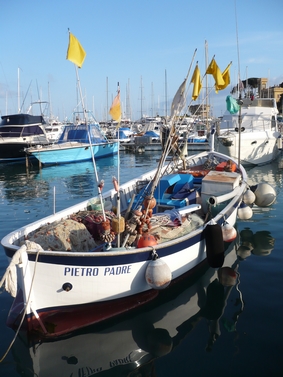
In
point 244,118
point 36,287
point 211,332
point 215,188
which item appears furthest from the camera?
point 244,118

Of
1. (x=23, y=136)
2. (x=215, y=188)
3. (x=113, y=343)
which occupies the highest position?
(x=23, y=136)

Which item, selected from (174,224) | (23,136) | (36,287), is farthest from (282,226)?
(23,136)

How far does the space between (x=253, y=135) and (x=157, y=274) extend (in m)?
18.1

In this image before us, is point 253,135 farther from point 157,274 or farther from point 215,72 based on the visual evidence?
point 157,274

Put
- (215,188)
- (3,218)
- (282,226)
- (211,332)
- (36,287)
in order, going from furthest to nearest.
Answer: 1. (3,218)
2. (282,226)
3. (215,188)
4. (211,332)
5. (36,287)

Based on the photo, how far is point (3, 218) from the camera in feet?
42.2

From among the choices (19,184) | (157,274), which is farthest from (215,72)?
(19,184)

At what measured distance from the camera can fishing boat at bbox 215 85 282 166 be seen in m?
21.5

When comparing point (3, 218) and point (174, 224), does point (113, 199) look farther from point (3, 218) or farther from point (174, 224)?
point (3, 218)

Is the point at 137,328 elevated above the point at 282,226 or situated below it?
below

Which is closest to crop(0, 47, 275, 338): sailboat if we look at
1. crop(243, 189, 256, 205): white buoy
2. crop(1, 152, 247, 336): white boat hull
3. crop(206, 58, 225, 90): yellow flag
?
crop(1, 152, 247, 336): white boat hull

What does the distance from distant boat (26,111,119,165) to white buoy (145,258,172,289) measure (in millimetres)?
20463

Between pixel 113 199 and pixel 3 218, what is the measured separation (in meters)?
5.77

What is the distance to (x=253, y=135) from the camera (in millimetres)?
21797
